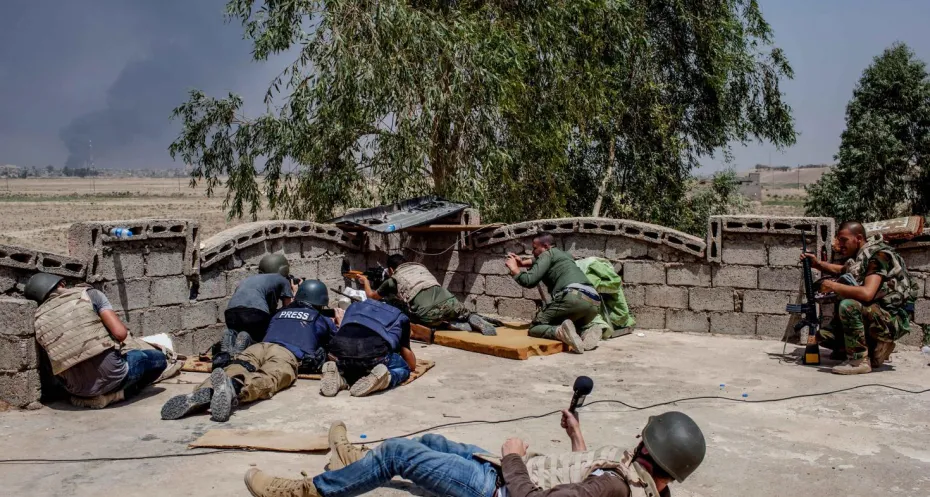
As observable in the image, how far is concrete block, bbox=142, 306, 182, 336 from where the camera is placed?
8.70 meters

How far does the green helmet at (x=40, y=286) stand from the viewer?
22.6 feet

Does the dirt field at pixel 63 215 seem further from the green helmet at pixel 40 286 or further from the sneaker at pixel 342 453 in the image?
the sneaker at pixel 342 453

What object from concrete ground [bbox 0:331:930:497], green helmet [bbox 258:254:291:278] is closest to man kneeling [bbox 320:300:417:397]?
concrete ground [bbox 0:331:930:497]

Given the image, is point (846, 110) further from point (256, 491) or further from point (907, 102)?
point (256, 491)

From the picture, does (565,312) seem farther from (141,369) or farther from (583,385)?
(583,385)

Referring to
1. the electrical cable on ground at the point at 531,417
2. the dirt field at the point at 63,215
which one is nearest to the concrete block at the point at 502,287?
the electrical cable on ground at the point at 531,417

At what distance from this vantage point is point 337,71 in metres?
13.0

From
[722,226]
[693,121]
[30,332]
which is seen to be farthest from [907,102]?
[30,332]

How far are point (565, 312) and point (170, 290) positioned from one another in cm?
444

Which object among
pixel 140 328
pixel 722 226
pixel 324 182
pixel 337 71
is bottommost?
pixel 140 328

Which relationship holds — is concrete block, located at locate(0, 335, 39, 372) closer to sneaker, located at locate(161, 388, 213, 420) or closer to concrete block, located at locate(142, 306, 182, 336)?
sneaker, located at locate(161, 388, 213, 420)

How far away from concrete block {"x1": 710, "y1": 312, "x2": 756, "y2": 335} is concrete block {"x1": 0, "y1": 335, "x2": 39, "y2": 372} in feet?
25.3

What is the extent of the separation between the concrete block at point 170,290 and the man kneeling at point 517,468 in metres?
4.31

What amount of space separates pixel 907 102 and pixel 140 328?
21.4m
